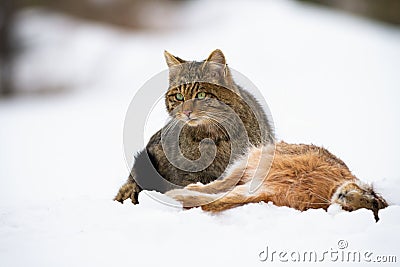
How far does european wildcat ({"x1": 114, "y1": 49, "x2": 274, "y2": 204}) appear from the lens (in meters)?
2.89

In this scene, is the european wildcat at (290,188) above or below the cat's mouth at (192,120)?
below

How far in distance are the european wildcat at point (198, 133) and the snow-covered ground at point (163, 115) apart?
0.85 feet

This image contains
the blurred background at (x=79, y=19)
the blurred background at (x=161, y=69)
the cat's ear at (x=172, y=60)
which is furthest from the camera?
the blurred background at (x=79, y=19)

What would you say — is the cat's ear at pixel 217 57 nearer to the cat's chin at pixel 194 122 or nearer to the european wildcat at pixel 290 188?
the cat's chin at pixel 194 122

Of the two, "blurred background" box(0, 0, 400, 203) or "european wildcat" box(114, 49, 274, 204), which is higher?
"blurred background" box(0, 0, 400, 203)

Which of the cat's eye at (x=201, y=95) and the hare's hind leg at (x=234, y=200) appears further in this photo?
Answer: the cat's eye at (x=201, y=95)

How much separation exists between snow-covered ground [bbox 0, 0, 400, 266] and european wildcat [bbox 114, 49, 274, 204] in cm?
26

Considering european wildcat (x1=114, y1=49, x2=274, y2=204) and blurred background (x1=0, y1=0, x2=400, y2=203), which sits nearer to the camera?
european wildcat (x1=114, y1=49, x2=274, y2=204)

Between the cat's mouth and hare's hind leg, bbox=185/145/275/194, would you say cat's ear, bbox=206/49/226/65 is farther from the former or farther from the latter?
hare's hind leg, bbox=185/145/275/194

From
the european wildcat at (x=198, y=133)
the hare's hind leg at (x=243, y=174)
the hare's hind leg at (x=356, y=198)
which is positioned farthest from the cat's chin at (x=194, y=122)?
the hare's hind leg at (x=356, y=198)

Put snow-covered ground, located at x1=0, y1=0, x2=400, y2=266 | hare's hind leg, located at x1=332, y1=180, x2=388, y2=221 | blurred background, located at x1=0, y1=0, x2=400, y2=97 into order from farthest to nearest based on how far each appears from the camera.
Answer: blurred background, located at x1=0, y1=0, x2=400, y2=97, hare's hind leg, located at x1=332, y1=180, x2=388, y2=221, snow-covered ground, located at x1=0, y1=0, x2=400, y2=266

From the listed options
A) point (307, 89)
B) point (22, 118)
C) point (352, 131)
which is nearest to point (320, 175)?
point (352, 131)

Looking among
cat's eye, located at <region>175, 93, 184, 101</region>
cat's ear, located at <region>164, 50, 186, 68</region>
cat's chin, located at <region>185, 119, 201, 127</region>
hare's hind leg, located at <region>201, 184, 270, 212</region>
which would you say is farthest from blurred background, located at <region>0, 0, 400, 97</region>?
hare's hind leg, located at <region>201, 184, 270, 212</region>

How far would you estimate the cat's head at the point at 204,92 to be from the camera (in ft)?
9.61
